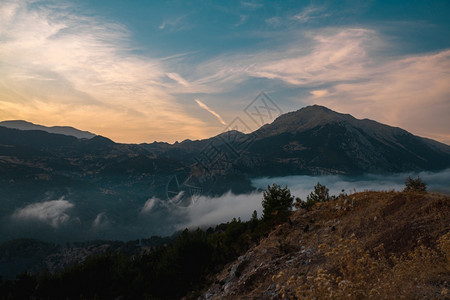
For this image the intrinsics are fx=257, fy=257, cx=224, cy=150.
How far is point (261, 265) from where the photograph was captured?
2291cm

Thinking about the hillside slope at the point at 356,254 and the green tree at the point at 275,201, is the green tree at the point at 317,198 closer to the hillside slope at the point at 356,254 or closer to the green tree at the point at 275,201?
the hillside slope at the point at 356,254

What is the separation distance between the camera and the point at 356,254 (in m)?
14.5

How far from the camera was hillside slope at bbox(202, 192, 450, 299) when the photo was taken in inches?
379

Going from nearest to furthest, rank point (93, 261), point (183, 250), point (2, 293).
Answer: point (183, 250) → point (2, 293) → point (93, 261)

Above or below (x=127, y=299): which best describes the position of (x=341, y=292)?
above

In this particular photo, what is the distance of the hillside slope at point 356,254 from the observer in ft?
31.6

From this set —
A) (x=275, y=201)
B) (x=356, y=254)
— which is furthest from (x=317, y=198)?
(x=356, y=254)

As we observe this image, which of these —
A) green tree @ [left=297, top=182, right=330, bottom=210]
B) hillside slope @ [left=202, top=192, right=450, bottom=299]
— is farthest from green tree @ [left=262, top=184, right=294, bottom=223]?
hillside slope @ [left=202, top=192, right=450, bottom=299]

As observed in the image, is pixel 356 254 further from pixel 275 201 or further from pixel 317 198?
pixel 317 198

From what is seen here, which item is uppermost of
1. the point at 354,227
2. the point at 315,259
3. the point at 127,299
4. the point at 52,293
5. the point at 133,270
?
the point at 354,227

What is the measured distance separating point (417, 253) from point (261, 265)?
13084mm

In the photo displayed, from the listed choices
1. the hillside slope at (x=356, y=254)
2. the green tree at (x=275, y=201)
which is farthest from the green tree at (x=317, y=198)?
the green tree at (x=275, y=201)

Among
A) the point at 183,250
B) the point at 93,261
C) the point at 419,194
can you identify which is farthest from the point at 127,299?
the point at 419,194

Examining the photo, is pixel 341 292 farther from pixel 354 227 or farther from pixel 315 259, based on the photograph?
pixel 354 227
